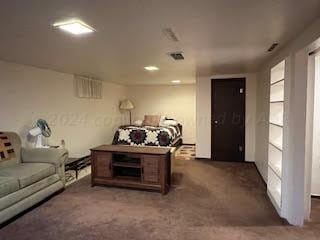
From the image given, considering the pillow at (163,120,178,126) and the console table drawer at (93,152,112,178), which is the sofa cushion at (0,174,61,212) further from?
the pillow at (163,120,178,126)

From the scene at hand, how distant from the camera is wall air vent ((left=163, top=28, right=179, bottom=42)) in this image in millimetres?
2164

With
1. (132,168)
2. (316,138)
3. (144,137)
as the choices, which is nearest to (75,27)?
(132,168)

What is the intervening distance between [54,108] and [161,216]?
3265mm

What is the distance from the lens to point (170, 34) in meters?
2.28

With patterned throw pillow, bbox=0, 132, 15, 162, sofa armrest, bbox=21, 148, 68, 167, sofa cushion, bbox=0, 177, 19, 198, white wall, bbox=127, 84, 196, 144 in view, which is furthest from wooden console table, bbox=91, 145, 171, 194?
white wall, bbox=127, 84, 196, 144

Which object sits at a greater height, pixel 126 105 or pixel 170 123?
pixel 126 105

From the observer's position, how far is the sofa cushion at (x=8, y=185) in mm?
2449

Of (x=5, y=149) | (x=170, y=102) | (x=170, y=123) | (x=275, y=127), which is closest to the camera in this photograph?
(x=5, y=149)

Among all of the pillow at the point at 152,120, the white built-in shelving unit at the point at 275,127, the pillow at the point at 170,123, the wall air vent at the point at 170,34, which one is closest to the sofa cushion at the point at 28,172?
the wall air vent at the point at 170,34

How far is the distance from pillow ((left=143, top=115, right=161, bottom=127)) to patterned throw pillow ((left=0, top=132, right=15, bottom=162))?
4369mm

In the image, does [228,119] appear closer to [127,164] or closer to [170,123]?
[170,123]

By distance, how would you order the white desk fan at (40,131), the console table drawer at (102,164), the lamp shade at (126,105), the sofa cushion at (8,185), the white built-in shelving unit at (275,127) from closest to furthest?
the sofa cushion at (8,185)
the white built-in shelving unit at (275,127)
the console table drawer at (102,164)
the white desk fan at (40,131)
the lamp shade at (126,105)

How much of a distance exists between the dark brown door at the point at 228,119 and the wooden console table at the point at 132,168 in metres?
2.23

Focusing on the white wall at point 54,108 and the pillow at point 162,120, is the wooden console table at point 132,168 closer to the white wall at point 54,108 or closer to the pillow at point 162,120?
the white wall at point 54,108
